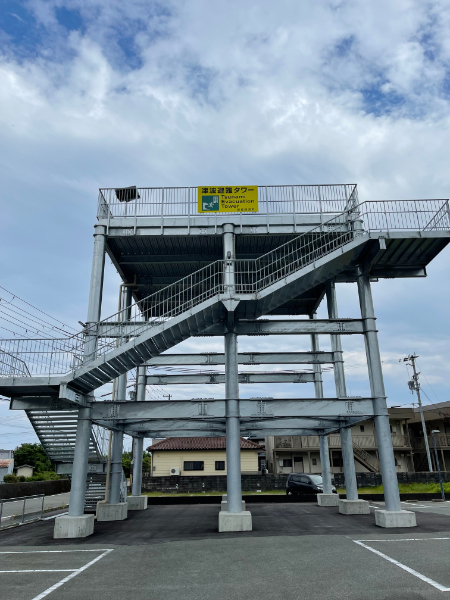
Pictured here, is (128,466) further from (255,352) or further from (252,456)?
(255,352)

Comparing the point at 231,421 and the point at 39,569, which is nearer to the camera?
the point at 39,569

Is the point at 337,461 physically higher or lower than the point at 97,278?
lower

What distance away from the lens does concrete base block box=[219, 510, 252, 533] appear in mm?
14180

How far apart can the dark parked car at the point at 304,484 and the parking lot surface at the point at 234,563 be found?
12.4 metres

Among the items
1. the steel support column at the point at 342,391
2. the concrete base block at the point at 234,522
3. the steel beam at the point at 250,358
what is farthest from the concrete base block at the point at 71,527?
the steel support column at the point at 342,391

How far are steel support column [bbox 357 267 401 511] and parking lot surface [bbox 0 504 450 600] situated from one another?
146 centimetres

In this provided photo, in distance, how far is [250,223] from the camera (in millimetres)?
17406

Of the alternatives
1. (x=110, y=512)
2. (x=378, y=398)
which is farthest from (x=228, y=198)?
(x=110, y=512)

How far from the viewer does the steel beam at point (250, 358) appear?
21.5 m

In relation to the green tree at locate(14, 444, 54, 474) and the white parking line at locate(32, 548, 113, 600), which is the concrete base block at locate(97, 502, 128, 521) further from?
the green tree at locate(14, 444, 54, 474)

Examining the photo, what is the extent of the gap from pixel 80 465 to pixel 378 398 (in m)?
10.8

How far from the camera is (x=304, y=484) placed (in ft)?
92.2

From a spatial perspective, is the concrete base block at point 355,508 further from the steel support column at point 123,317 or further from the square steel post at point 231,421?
the steel support column at point 123,317

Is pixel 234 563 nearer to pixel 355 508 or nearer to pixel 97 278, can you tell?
pixel 355 508
